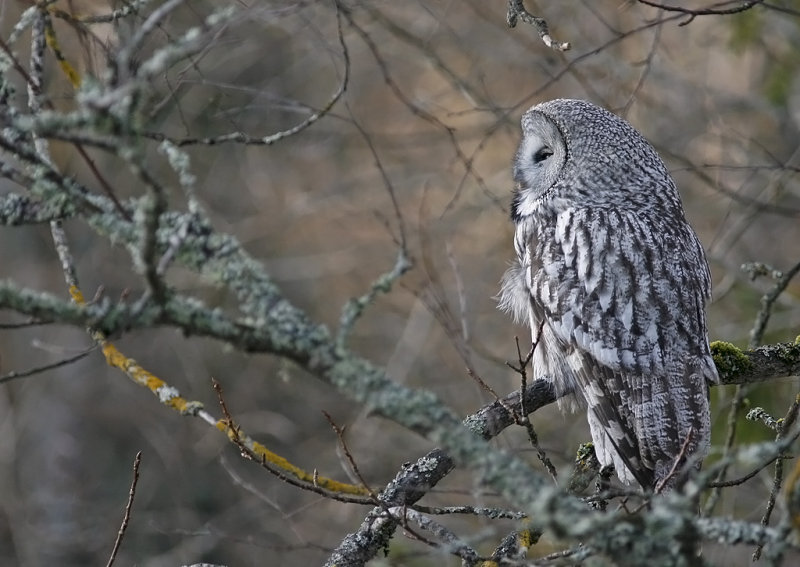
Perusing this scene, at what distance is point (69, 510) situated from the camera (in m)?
8.87

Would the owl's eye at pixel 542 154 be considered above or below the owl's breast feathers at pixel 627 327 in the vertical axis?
Answer: above

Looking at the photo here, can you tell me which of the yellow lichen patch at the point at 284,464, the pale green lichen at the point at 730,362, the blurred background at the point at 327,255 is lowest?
the yellow lichen patch at the point at 284,464

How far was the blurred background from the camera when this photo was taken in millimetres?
7285

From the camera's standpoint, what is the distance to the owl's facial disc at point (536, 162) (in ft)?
14.8

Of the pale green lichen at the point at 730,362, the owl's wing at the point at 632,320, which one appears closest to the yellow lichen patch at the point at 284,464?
the owl's wing at the point at 632,320

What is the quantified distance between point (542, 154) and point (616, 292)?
1.17m

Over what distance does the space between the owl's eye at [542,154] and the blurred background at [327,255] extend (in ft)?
5.83

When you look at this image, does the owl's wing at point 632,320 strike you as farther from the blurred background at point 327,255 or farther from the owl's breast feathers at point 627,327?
the blurred background at point 327,255

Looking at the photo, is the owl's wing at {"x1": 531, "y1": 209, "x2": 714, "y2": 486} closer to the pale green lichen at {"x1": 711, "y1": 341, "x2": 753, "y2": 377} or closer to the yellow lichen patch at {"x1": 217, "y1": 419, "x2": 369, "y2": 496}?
the pale green lichen at {"x1": 711, "y1": 341, "x2": 753, "y2": 377}

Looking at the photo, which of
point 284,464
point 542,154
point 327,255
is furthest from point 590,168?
point 327,255

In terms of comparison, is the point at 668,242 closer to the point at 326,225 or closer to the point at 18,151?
the point at 18,151

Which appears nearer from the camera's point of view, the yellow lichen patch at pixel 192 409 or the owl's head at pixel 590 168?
the yellow lichen patch at pixel 192 409

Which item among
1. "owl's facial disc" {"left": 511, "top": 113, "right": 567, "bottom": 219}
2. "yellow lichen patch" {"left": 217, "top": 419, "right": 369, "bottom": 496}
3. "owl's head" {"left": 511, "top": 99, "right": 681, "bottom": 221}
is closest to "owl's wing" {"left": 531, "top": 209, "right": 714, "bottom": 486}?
"owl's head" {"left": 511, "top": 99, "right": 681, "bottom": 221}

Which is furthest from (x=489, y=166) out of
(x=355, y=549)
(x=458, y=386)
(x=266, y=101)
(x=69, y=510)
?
(x=355, y=549)
